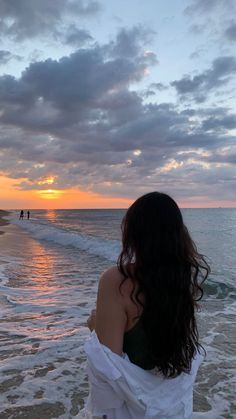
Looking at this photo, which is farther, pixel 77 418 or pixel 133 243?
pixel 77 418

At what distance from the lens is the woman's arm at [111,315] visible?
6.08 feet

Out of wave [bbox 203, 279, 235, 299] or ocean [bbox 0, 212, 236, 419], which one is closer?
ocean [bbox 0, 212, 236, 419]

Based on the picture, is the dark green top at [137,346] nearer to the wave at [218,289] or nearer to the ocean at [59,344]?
the ocean at [59,344]

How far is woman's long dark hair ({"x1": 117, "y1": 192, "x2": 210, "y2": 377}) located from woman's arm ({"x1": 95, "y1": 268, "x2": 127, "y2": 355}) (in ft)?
0.25

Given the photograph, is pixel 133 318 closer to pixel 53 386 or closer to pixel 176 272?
pixel 176 272

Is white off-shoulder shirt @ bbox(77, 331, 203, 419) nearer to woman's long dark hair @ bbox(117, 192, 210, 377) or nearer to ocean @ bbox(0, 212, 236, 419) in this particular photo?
woman's long dark hair @ bbox(117, 192, 210, 377)

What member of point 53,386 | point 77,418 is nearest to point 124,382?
point 77,418

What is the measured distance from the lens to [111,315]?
6.11 ft

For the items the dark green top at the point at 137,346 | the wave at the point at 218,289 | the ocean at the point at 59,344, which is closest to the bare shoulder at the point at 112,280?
the dark green top at the point at 137,346

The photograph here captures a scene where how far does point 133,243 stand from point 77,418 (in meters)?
2.71

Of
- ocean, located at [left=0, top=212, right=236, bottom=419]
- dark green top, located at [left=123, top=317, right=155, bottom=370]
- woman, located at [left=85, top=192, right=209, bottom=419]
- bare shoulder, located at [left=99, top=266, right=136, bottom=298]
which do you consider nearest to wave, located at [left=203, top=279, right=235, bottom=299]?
ocean, located at [left=0, top=212, right=236, bottom=419]

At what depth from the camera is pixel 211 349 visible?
6031 millimetres

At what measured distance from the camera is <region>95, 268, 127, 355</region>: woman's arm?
1853mm

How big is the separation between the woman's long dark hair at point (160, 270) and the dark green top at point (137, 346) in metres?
0.03
